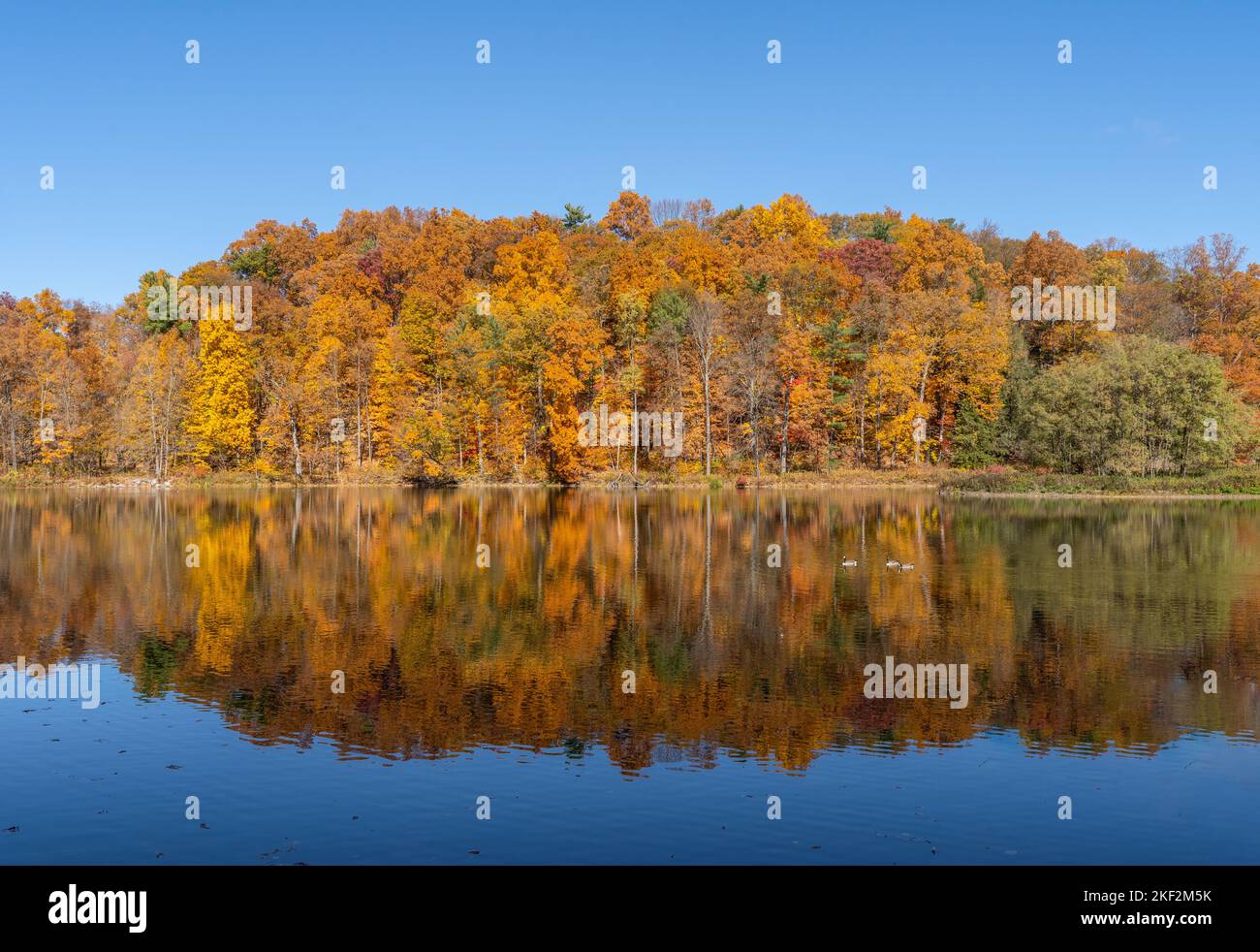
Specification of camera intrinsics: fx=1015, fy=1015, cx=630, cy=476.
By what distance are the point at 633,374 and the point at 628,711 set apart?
56.6 m

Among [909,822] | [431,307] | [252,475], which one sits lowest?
[909,822]

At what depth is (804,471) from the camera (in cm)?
7438

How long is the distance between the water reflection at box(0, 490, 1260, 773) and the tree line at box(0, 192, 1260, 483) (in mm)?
30603

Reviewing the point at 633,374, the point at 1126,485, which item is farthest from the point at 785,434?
the point at 1126,485

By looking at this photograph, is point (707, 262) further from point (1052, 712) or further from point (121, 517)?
point (1052, 712)

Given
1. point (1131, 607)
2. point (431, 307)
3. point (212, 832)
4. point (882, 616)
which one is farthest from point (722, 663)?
point (431, 307)

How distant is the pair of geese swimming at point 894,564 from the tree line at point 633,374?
129ft

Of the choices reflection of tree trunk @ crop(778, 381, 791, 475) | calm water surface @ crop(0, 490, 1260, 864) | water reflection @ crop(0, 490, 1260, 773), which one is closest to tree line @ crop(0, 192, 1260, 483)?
reflection of tree trunk @ crop(778, 381, 791, 475)

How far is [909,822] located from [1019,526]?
32851 millimetres

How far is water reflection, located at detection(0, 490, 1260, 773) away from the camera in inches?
556

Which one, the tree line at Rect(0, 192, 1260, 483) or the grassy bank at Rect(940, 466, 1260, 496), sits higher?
the tree line at Rect(0, 192, 1260, 483)

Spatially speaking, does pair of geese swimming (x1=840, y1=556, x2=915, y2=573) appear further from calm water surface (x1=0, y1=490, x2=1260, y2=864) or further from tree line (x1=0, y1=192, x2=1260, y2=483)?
tree line (x1=0, y1=192, x2=1260, y2=483)

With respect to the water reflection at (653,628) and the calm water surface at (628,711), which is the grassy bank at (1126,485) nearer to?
the water reflection at (653,628)

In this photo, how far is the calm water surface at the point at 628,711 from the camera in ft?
34.0
